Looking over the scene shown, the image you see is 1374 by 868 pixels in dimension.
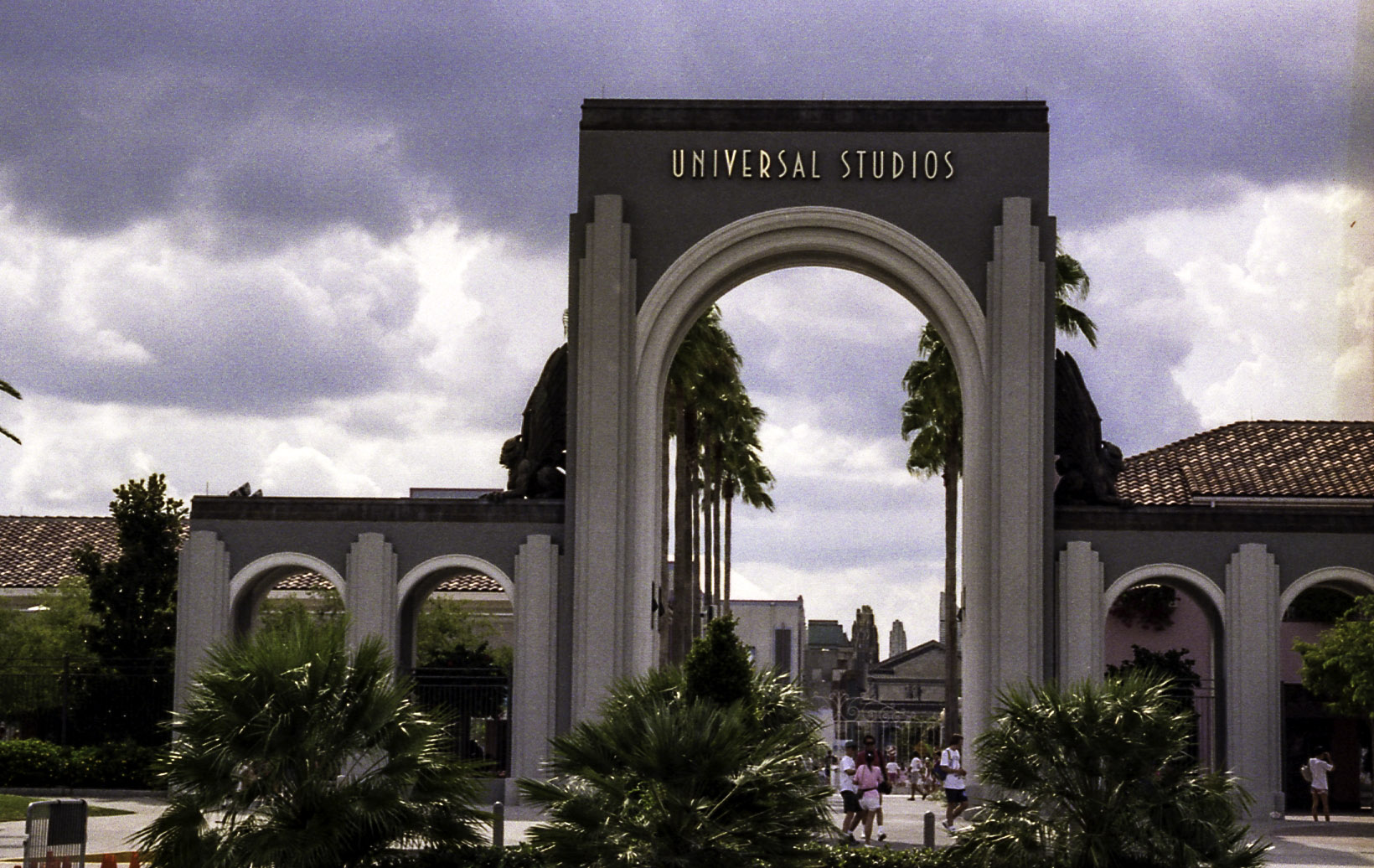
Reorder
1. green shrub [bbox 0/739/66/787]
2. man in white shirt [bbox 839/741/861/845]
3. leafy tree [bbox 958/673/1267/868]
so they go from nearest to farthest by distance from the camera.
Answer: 1. leafy tree [bbox 958/673/1267/868]
2. man in white shirt [bbox 839/741/861/845]
3. green shrub [bbox 0/739/66/787]

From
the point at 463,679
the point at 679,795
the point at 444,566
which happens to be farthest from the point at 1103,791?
the point at 463,679

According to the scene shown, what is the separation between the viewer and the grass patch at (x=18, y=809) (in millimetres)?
30719

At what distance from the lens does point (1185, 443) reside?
51688mm

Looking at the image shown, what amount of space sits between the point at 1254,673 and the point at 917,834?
750cm

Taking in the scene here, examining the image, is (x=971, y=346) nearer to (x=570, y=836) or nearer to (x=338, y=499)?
(x=338, y=499)

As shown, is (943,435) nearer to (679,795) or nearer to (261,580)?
(261,580)

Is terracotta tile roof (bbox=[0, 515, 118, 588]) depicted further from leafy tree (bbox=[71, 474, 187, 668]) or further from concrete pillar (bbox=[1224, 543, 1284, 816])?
concrete pillar (bbox=[1224, 543, 1284, 816])

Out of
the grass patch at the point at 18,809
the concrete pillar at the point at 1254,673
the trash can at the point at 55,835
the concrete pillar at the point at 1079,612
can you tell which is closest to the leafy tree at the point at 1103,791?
the trash can at the point at 55,835

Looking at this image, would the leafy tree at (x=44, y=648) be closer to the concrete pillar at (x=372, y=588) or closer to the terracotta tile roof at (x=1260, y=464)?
the concrete pillar at (x=372, y=588)

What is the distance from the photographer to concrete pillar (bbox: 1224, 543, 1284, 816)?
109ft

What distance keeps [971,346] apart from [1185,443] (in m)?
19.7

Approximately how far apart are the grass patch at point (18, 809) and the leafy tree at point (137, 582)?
19.4 feet

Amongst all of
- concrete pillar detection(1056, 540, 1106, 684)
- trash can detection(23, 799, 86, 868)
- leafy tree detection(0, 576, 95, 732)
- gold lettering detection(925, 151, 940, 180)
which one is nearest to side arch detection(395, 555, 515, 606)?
leafy tree detection(0, 576, 95, 732)

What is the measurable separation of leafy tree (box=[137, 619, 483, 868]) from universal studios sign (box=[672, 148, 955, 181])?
1816 cm
